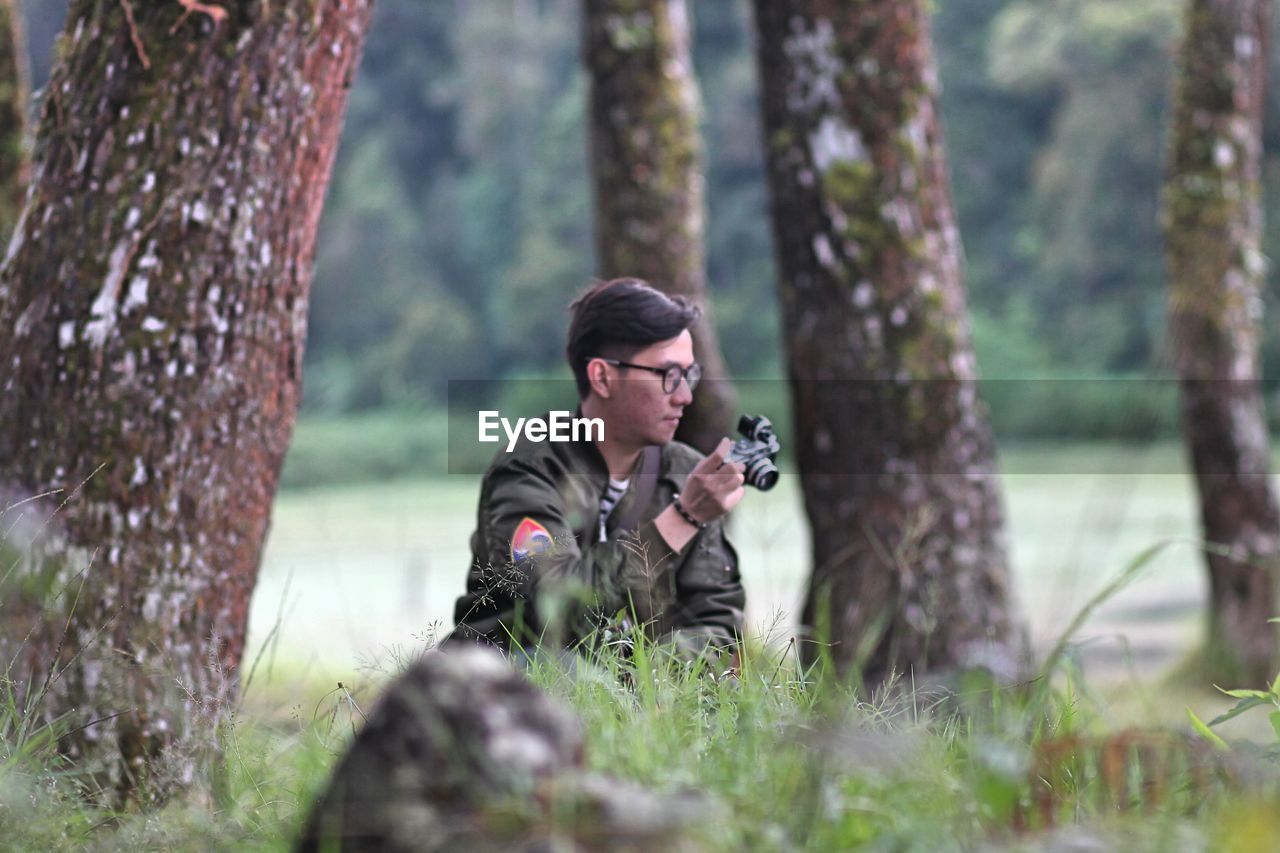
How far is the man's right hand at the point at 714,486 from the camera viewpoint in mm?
3580

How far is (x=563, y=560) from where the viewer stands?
3596mm

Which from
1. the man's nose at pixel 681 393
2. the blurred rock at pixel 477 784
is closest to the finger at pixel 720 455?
the man's nose at pixel 681 393

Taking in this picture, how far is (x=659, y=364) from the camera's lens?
3.82 metres

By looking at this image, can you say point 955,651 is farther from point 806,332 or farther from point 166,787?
point 166,787

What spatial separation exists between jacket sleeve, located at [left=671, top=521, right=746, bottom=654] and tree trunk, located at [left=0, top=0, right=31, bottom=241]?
5.04 m

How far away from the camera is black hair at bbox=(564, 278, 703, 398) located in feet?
12.5

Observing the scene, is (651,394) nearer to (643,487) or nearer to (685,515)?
(643,487)

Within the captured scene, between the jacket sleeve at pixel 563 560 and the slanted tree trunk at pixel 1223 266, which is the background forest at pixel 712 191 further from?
the jacket sleeve at pixel 563 560

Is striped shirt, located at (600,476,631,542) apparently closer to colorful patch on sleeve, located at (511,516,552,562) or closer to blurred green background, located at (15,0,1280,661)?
colorful patch on sleeve, located at (511,516,552,562)

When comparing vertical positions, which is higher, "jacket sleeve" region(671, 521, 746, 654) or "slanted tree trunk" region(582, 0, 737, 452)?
"slanted tree trunk" region(582, 0, 737, 452)

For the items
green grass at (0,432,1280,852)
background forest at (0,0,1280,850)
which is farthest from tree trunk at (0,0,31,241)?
green grass at (0,432,1280,852)

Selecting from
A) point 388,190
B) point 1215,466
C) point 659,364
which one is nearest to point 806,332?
point 659,364

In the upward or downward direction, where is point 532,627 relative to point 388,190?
downward

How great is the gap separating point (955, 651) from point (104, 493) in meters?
3.35
